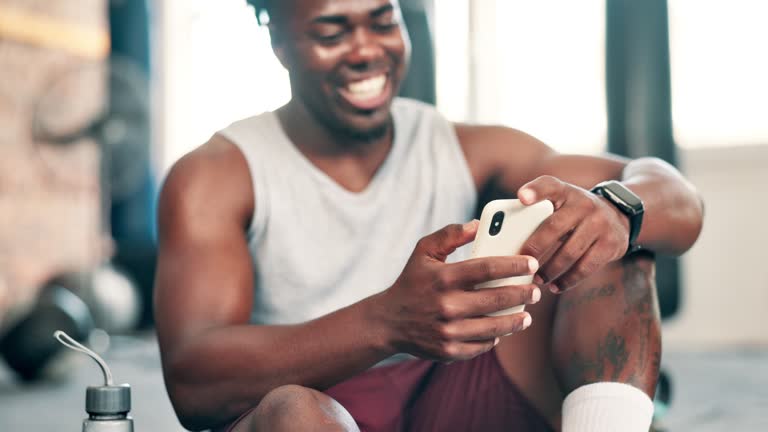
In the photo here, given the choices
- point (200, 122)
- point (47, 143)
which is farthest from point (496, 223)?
point (200, 122)

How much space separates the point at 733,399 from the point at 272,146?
1.85 meters

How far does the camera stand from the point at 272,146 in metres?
1.36

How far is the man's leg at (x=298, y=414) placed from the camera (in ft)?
2.99

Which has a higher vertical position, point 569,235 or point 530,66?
point 530,66

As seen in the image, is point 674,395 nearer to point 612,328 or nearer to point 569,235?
point 612,328

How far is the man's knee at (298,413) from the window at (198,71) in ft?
13.7

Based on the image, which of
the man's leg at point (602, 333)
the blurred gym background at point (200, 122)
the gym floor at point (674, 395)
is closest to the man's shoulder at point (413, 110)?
the man's leg at point (602, 333)

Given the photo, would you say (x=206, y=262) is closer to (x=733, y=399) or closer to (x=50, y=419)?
(x=50, y=419)

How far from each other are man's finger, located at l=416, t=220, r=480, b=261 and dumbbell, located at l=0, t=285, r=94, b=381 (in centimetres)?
255

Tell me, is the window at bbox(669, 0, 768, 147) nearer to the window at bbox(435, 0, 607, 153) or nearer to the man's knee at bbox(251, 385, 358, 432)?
the window at bbox(435, 0, 607, 153)

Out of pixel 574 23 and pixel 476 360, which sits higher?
pixel 574 23

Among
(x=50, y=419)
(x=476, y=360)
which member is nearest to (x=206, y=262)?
(x=476, y=360)

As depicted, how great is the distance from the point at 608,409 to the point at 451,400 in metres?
Result: 0.24

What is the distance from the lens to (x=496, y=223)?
0.94 meters
